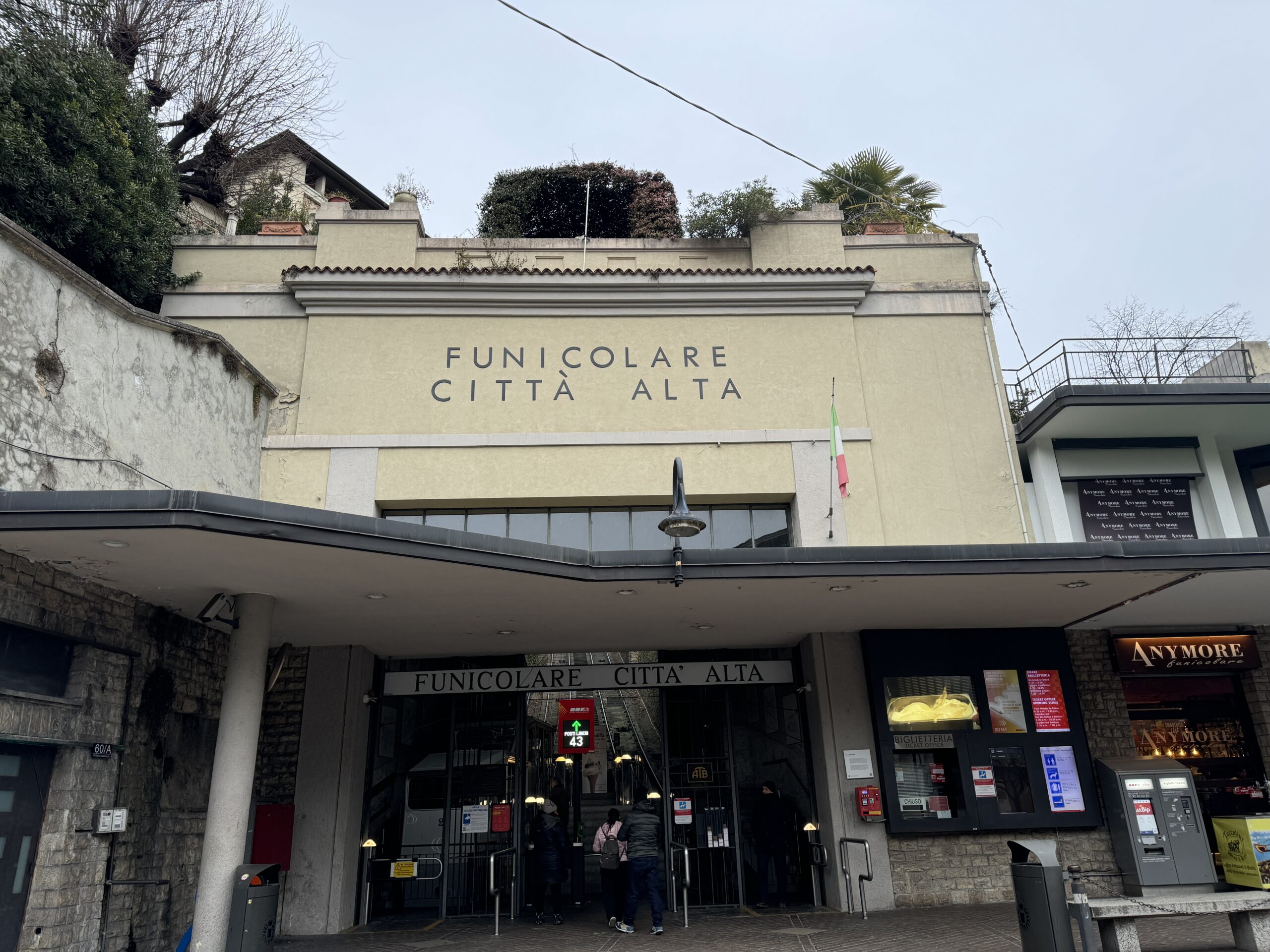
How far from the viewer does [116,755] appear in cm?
841

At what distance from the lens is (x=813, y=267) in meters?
13.3

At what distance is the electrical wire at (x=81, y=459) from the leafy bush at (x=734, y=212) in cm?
860

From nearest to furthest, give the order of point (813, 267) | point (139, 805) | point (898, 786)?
point (139, 805) → point (898, 786) → point (813, 267)

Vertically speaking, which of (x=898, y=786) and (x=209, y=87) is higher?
(x=209, y=87)

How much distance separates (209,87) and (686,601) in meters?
14.2

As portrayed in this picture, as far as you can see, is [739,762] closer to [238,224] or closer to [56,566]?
[56,566]

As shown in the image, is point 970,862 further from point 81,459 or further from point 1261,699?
point 81,459

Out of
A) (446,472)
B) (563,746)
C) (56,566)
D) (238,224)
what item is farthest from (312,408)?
(238,224)

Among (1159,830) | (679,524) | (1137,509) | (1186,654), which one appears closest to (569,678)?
(679,524)

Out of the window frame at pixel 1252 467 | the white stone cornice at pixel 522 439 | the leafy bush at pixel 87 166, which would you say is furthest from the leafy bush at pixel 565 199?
the window frame at pixel 1252 467

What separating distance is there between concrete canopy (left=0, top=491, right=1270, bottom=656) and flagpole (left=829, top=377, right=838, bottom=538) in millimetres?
1536

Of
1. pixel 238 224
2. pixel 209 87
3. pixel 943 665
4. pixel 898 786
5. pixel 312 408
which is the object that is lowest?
pixel 898 786

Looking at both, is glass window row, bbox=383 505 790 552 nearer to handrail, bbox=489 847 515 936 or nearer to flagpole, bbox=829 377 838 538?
flagpole, bbox=829 377 838 538

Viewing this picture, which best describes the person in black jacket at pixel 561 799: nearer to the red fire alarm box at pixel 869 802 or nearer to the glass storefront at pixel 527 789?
the glass storefront at pixel 527 789
